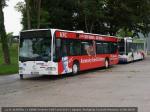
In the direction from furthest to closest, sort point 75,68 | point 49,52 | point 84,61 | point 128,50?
point 128,50
point 84,61
point 75,68
point 49,52

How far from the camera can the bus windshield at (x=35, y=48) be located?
856 inches

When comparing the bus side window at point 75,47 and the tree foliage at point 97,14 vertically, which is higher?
the tree foliage at point 97,14

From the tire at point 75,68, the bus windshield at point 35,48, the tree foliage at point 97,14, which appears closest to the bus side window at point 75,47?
the tire at point 75,68

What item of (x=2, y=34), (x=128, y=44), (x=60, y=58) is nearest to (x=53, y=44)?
(x=60, y=58)

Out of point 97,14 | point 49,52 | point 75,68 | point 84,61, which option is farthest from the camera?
point 97,14

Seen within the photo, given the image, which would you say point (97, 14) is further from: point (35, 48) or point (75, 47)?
point (35, 48)

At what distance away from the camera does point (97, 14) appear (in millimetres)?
44719

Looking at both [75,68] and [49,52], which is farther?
[75,68]

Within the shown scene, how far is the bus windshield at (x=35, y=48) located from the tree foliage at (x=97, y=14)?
22.3 m

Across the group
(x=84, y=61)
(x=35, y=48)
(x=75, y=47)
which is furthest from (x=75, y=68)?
(x=35, y=48)

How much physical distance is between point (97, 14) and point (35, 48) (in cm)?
2354

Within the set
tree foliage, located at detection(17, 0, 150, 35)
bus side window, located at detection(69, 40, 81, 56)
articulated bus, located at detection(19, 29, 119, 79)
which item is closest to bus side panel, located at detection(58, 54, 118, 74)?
articulated bus, located at detection(19, 29, 119, 79)

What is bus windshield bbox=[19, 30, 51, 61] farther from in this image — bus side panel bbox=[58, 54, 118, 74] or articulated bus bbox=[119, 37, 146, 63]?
articulated bus bbox=[119, 37, 146, 63]

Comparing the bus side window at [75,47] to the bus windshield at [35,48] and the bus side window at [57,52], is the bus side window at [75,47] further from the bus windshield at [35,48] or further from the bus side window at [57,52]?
the bus windshield at [35,48]
